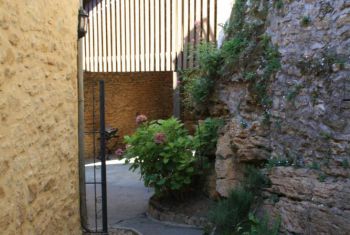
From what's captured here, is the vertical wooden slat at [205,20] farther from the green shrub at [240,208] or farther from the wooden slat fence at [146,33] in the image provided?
the green shrub at [240,208]

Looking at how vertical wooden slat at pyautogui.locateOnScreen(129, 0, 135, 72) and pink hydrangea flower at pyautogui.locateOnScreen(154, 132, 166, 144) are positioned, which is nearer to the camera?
pink hydrangea flower at pyautogui.locateOnScreen(154, 132, 166, 144)

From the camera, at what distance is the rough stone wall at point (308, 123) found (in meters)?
3.96

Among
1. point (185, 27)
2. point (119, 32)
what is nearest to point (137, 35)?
point (119, 32)

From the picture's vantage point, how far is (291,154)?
4570 mm

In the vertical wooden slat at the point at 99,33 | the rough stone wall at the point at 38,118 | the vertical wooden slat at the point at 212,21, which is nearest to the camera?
the rough stone wall at the point at 38,118

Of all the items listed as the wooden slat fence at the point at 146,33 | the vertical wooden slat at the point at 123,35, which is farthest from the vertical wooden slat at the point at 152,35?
the vertical wooden slat at the point at 123,35

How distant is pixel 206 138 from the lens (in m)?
6.78

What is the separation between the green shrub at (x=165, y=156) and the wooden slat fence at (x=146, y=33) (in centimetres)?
203

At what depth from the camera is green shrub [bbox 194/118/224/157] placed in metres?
6.62

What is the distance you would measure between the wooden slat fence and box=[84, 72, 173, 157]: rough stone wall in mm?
2666

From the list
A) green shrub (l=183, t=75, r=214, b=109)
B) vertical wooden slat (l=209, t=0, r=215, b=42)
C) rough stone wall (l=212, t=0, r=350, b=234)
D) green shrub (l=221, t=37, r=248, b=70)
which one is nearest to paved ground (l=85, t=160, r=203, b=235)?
rough stone wall (l=212, t=0, r=350, b=234)

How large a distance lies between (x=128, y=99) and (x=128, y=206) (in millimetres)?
7349

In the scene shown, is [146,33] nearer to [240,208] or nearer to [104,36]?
[104,36]

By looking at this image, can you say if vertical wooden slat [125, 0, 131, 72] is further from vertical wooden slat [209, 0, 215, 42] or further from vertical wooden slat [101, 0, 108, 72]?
vertical wooden slat [209, 0, 215, 42]
